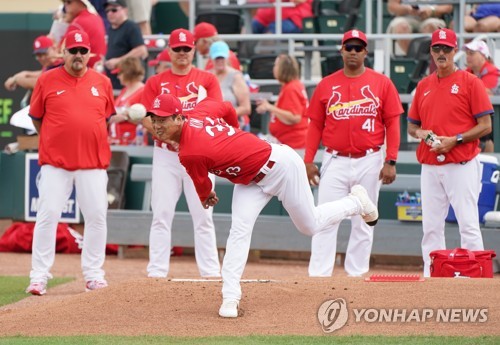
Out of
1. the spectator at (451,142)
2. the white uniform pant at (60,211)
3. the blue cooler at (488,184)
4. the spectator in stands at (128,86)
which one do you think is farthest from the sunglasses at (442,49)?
the spectator in stands at (128,86)

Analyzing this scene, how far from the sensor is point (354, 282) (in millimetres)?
9008

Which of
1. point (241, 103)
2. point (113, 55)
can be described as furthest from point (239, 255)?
point (113, 55)

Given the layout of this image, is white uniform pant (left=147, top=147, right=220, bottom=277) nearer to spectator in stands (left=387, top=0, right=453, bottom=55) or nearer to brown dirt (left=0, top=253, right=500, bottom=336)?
brown dirt (left=0, top=253, right=500, bottom=336)

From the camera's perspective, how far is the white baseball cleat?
10.4 meters

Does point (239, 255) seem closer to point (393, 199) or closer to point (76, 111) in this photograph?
point (76, 111)

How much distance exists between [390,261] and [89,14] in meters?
4.63

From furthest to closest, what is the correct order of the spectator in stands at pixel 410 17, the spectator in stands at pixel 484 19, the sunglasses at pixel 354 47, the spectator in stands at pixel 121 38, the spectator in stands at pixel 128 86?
the spectator in stands at pixel 410 17 → the spectator in stands at pixel 484 19 → the spectator in stands at pixel 121 38 → the spectator in stands at pixel 128 86 → the sunglasses at pixel 354 47

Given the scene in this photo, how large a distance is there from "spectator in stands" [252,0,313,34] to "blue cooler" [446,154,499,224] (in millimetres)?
5703

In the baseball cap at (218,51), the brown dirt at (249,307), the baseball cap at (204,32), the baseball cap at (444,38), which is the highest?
the baseball cap at (444,38)

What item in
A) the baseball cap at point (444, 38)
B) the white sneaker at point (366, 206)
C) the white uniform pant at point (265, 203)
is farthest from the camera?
the baseball cap at point (444, 38)

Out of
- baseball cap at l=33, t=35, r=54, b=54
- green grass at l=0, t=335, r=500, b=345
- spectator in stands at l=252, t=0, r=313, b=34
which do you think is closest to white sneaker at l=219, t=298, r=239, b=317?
green grass at l=0, t=335, r=500, b=345

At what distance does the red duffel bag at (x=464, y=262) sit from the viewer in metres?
9.60

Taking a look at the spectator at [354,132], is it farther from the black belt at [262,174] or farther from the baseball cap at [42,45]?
the baseball cap at [42,45]

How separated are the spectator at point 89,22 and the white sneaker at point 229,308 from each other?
19.4 feet
